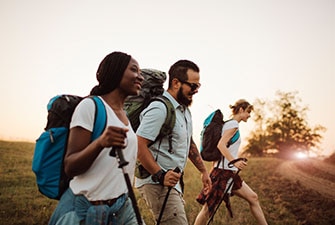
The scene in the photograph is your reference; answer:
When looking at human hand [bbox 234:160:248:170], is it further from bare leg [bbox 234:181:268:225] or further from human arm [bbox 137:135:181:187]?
human arm [bbox 137:135:181:187]

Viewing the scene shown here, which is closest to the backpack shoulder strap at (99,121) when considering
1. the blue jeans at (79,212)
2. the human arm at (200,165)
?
the blue jeans at (79,212)

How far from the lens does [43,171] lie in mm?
2600

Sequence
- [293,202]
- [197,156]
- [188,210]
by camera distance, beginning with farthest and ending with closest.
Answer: [293,202] < [188,210] < [197,156]

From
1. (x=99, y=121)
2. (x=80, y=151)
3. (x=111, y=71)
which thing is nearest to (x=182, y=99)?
(x=111, y=71)

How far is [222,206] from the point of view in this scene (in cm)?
1089

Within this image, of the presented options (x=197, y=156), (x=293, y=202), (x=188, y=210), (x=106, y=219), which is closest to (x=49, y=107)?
(x=106, y=219)

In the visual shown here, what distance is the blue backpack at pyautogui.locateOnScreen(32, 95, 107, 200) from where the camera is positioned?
8.49ft

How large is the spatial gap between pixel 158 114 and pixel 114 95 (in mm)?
1114

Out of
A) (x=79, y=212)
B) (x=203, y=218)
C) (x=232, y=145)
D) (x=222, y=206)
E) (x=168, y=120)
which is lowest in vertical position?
(x=222, y=206)

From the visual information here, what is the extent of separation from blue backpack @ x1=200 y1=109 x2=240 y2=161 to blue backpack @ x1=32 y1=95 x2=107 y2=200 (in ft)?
13.7

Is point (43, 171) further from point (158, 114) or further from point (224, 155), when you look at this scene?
point (224, 155)

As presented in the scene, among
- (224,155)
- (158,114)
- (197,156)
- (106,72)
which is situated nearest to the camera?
(106,72)

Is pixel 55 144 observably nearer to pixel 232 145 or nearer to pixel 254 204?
pixel 232 145

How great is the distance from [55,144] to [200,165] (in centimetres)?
275
